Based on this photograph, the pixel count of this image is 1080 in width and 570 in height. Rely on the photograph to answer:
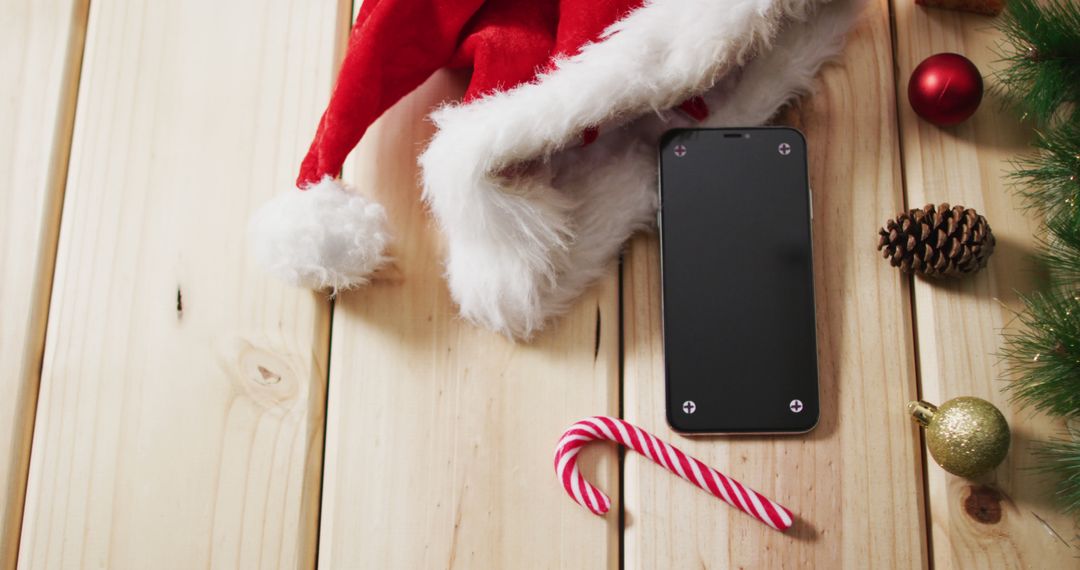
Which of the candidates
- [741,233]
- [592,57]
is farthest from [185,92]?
[741,233]

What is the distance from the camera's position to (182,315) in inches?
25.5

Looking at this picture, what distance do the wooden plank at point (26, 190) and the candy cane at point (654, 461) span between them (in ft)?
1.47

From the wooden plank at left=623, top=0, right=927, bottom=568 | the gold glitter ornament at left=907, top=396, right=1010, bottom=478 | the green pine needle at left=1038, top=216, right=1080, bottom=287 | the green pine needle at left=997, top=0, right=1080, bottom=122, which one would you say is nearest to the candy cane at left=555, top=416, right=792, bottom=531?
the wooden plank at left=623, top=0, right=927, bottom=568

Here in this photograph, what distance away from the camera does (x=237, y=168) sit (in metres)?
0.67

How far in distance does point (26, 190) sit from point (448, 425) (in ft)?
1.42

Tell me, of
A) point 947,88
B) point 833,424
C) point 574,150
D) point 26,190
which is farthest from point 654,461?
point 26,190

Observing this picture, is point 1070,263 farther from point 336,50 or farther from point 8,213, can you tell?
point 8,213

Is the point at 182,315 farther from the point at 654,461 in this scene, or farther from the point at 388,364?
the point at 654,461

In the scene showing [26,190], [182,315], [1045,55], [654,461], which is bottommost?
[654,461]

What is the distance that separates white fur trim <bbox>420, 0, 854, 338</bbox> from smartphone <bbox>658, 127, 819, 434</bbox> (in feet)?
0.09

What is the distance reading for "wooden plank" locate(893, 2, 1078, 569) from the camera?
58cm

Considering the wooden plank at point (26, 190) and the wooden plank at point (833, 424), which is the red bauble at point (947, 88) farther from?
the wooden plank at point (26, 190)

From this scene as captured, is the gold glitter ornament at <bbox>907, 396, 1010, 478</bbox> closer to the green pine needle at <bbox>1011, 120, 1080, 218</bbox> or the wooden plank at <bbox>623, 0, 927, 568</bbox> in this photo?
the wooden plank at <bbox>623, 0, 927, 568</bbox>

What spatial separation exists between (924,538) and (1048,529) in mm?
91
